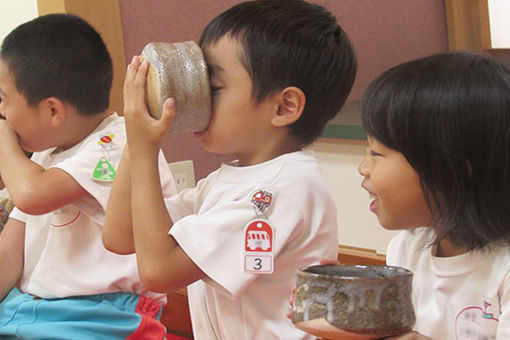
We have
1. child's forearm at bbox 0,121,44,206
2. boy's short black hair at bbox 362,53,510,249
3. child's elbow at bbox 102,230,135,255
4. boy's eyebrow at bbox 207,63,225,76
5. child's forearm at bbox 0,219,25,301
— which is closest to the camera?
boy's short black hair at bbox 362,53,510,249

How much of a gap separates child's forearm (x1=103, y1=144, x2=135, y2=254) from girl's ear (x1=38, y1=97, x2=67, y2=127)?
0.27 m

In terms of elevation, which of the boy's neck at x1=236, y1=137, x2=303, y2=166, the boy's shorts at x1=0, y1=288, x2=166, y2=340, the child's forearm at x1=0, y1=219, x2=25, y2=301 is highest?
the boy's neck at x1=236, y1=137, x2=303, y2=166

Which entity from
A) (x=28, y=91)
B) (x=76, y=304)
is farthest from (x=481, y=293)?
(x=28, y=91)

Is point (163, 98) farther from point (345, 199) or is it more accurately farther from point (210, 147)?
point (345, 199)

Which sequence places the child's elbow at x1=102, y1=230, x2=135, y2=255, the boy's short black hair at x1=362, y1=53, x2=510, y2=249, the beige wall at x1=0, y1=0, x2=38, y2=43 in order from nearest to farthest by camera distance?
1. the boy's short black hair at x1=362, y1=53, x2=510, y2=249
2. the child's elbow at x1=102, y1=230, x2=135, y2=255
3. the beige wall at x1=0, y1=0, x2=38, y2=43

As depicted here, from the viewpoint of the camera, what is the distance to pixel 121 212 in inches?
49.6

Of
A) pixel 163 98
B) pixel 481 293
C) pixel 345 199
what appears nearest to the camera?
pixel 481 293

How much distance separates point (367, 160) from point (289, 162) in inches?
6.5

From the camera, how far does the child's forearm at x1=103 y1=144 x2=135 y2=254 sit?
1.26 metres

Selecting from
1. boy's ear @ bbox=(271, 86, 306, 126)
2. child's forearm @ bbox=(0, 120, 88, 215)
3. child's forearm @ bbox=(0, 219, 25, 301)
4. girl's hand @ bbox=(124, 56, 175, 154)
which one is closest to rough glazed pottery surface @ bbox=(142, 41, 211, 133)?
girl's hand @ bbox=(124, 56, 175, 154)

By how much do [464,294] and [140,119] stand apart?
1.90ft

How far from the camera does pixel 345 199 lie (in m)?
2.92

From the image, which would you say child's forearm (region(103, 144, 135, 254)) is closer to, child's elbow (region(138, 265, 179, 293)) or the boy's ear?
child's elbow (region(138, 265, 179, 293))

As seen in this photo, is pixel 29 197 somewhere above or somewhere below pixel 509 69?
below
